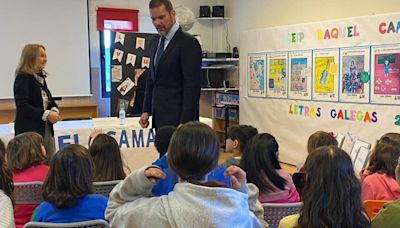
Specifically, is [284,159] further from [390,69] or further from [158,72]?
[158,72]

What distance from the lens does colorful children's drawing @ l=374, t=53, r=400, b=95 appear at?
15.0ft

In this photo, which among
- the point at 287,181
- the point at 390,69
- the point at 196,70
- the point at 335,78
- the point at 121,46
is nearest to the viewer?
the point at 287,181

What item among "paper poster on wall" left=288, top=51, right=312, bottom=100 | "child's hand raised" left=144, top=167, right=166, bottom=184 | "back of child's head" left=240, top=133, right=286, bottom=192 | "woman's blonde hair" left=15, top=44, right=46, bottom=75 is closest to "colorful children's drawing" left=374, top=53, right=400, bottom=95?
"paper poster on wall" left=288, top=51, right=312, bottom=100

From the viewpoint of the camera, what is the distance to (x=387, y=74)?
184 inches

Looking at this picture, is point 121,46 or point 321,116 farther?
point 121,46

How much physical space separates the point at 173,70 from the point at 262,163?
0.71 m

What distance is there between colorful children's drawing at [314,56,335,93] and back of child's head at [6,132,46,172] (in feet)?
12.2

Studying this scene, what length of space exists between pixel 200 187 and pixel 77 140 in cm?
317

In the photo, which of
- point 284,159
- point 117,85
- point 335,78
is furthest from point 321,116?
point 117,85

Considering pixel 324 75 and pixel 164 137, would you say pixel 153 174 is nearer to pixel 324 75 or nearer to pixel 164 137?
pixel 164 137

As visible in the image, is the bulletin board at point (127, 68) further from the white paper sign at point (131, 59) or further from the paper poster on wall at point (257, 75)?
the paper poster on wall at point (257, 75)

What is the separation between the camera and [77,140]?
423 centimetres

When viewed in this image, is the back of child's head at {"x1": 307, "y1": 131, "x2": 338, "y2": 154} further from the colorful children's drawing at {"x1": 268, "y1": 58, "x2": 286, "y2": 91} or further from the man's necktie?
the colorful children's drawing at {"x1": 268, "y1": 58, "x2": 286, "y2": 91}

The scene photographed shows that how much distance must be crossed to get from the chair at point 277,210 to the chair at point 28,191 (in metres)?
1.05
